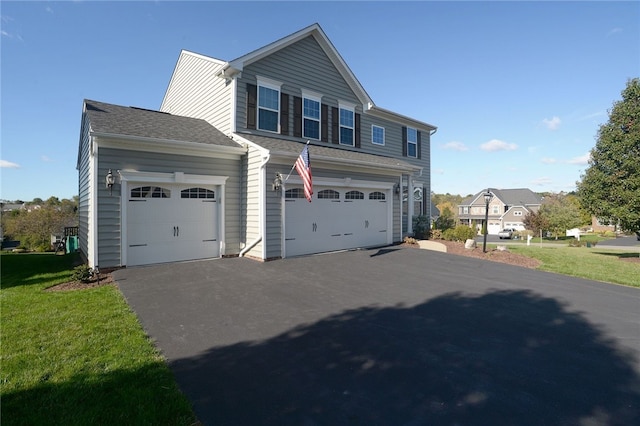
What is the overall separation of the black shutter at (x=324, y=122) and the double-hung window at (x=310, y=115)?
15 centimetres

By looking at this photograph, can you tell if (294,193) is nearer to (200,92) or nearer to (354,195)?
(354,195)

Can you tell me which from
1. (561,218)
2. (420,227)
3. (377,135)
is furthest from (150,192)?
(561,218)

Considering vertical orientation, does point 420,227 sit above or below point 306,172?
below

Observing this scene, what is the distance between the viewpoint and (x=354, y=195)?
1223 centimetres

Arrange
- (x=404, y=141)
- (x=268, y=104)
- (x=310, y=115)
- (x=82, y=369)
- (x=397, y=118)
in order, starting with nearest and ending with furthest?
1. (x=82, y=369)
2. (x=268, y=104)
3. (x=310, y=115)
4. (x=397, y=118)
5. (x=404, y=141)

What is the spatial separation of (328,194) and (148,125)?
6.17 meters

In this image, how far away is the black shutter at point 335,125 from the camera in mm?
13875

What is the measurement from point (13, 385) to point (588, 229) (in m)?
78.9

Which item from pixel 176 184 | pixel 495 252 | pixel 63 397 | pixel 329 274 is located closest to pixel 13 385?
pixel 63 397

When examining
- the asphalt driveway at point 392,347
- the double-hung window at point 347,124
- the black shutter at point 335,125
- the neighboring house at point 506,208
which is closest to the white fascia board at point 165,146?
the asphalt driveway at point 392,347

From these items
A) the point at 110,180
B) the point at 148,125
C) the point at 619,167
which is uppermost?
the point at 148,125

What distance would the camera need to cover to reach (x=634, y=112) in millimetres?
13703

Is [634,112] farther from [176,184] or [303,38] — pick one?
[176,184]

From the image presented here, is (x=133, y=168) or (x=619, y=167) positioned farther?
(x=619, y=167)
